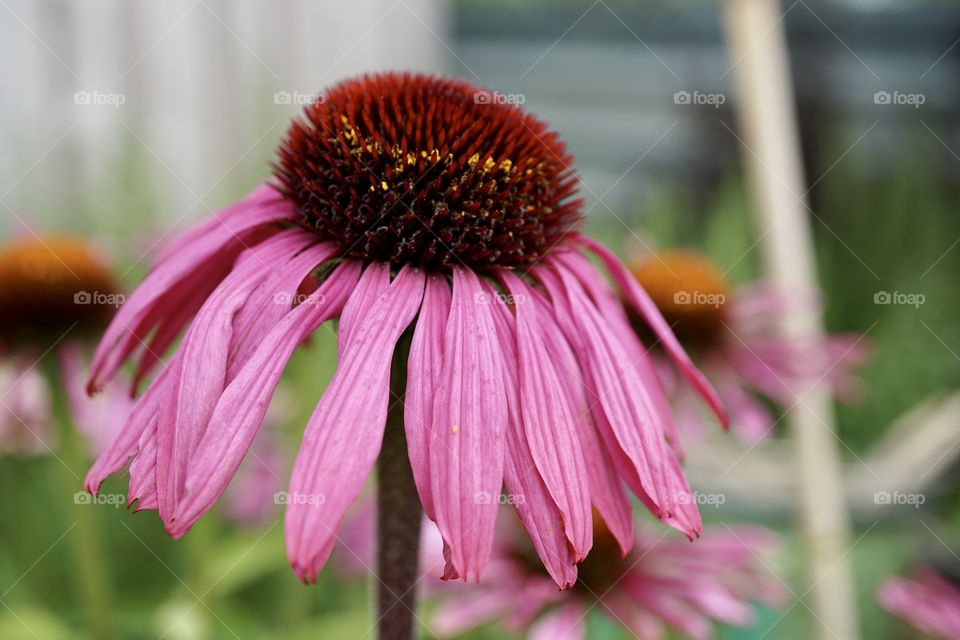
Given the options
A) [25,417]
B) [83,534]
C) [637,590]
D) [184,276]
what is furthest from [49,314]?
[637,590]

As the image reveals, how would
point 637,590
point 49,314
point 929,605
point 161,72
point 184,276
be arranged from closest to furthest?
point 184,276
point 929,605
point 637,590
point 49,314
point 161,72

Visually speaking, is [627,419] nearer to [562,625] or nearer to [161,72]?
[562,625]

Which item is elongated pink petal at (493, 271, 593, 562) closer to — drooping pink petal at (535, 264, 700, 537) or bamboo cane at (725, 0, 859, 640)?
drooping pink petal at (535, 264, 700, 537)

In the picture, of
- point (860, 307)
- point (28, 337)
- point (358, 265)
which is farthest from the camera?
point (860, 307)

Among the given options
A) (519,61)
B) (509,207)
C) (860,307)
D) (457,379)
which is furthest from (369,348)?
(519,61)

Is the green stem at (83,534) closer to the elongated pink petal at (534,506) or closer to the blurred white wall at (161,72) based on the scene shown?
the elongated pink petal at (534,506)

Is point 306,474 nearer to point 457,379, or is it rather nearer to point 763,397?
point 457,379

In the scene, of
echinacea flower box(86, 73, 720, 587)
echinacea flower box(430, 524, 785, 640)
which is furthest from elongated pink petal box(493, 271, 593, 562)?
echinacea flower box(430, 524, 785, 640)
